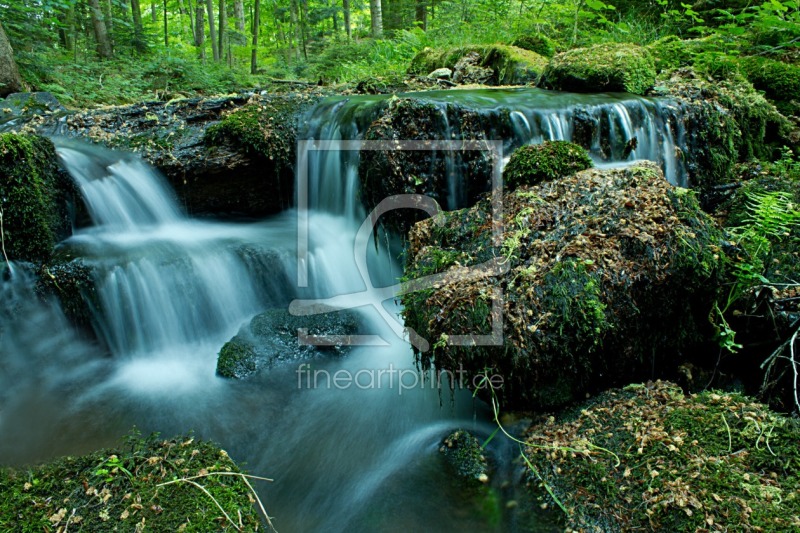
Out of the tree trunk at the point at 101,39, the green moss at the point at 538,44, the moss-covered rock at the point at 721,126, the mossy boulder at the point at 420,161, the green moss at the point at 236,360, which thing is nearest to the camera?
the green moss at the point at 236,360

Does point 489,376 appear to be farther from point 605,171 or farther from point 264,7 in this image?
point 264,7

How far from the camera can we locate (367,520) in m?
3.04

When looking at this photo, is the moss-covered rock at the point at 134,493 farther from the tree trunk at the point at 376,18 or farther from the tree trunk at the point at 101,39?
the tree trunk at the point at 376,18

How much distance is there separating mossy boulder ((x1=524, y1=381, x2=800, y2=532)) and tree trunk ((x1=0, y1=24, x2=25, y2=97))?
31.7 feet

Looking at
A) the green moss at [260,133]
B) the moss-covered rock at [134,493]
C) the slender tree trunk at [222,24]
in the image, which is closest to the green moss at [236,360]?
the moss-covered rock at [134,493]

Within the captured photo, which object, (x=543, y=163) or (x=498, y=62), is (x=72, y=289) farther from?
(x=498, y=62)

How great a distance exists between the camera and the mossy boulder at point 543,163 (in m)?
4.14

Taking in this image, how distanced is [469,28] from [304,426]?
38.6 feet

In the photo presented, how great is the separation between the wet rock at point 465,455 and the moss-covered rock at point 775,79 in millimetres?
7300

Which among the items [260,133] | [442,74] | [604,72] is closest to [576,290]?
[260,133]

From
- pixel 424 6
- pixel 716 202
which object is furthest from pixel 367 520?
pixel 424 6

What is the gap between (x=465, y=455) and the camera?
3.32m

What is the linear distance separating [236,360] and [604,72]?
6.14m

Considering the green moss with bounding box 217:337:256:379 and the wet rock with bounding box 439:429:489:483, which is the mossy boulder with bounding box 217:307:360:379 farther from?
the wet rock with bounding box 439:429:489:483
